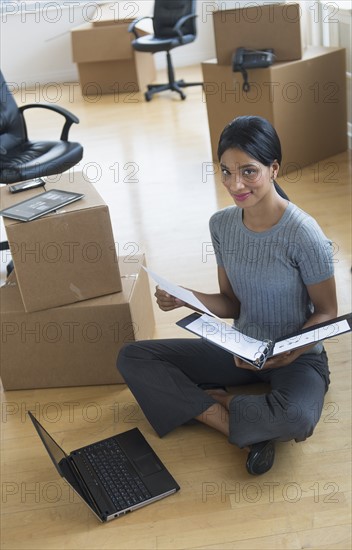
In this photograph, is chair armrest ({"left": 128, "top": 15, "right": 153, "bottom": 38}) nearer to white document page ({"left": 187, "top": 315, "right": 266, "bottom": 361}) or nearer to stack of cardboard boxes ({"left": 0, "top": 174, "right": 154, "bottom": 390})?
stack of cardboard boxes ({"left": 0, "top": 174, "right": 154, "bottom": 390})

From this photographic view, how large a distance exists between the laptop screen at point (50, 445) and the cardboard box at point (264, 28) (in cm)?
296

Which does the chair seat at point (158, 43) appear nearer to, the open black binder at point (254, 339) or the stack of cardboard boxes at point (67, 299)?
the stack of cardboard boxes at point (67, 299)

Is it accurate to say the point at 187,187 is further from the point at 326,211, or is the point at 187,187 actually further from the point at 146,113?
the point at 146,113

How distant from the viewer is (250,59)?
4.27 meters

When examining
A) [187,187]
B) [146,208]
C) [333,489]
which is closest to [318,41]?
[187,187]

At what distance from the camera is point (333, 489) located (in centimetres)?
207

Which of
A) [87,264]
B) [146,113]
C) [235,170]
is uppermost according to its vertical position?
[235,170]

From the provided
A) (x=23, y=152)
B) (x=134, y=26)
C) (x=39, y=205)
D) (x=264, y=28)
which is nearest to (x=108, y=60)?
(x=134, y=26)

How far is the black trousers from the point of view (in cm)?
214

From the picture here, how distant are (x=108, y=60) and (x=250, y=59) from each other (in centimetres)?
311

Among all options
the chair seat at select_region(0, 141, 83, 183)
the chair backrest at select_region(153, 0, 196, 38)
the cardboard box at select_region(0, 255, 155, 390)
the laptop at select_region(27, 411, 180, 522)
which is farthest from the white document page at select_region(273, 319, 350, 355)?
the chair backrest at select_region(153, 0, 196, 38)

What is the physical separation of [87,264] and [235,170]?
0.67 metres

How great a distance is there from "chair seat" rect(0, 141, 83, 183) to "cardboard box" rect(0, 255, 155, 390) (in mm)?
911

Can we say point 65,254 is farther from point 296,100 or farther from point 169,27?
point 169,27
